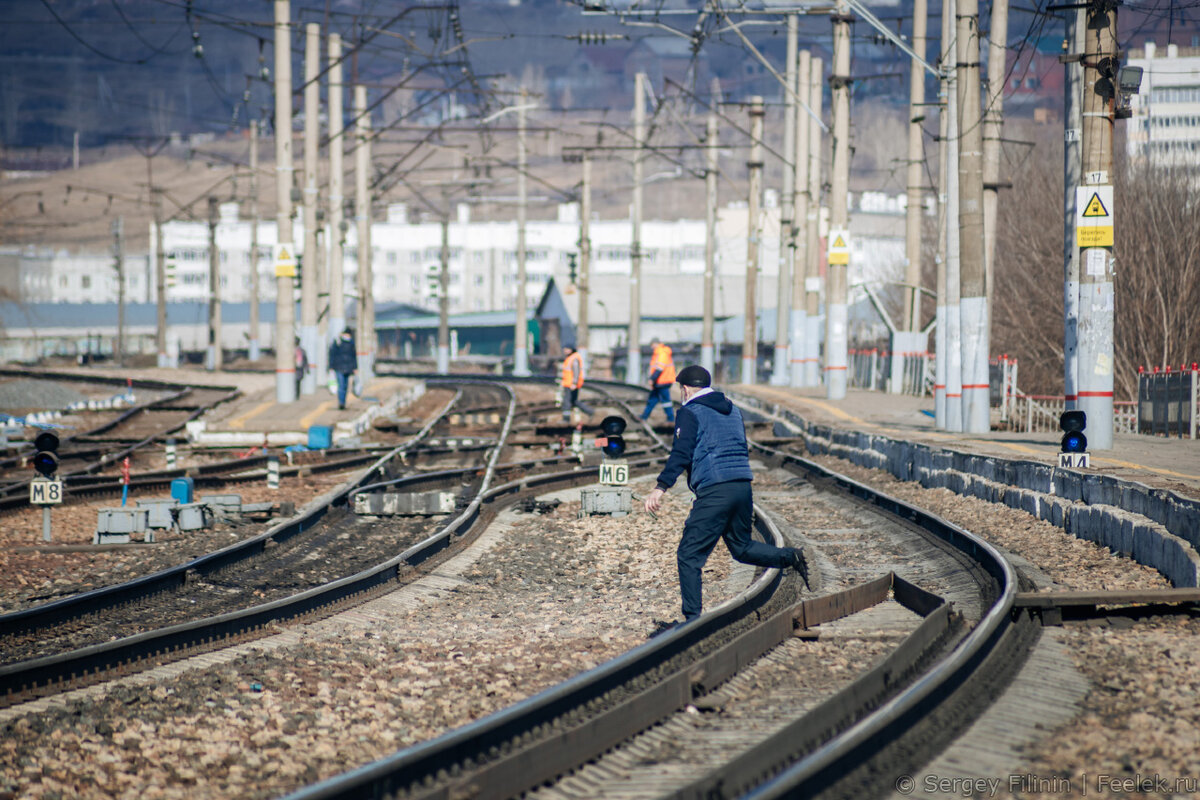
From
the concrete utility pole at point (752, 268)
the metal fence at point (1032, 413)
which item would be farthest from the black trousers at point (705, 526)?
the concrete utility pole at point (752, 268)

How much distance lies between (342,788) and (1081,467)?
12022 millimetres

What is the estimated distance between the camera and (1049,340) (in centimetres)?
4369

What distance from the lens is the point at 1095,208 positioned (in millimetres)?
17734

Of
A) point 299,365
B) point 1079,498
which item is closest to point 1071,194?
point 1079,498

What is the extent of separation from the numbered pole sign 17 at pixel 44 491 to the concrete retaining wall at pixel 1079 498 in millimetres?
10721

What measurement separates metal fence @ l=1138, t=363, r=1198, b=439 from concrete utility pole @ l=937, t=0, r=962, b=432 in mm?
3935

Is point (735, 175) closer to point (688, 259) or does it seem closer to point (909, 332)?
point (688, 259)

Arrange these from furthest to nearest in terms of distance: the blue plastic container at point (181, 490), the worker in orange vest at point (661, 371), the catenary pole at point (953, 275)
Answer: the catenary pole at point (953, 275) → the worker in orange vest at point (661, 371) → the blue plastic container at point (181, 490)

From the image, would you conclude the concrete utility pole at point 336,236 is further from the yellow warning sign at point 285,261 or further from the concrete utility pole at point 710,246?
the concrete utility pole at point 710,246

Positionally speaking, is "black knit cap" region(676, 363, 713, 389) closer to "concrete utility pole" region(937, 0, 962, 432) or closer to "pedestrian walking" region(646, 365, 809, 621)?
"pedestrian walking" region(646, 365, 809, 621)

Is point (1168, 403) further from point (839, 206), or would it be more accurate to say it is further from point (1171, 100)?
point (1171, 100)

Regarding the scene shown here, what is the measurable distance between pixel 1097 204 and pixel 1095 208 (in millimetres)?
60

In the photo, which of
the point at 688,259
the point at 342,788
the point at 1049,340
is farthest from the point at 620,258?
the point at 342,788

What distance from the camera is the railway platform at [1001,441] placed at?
51.3 ft
